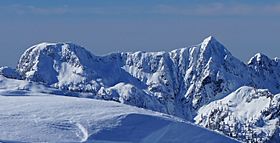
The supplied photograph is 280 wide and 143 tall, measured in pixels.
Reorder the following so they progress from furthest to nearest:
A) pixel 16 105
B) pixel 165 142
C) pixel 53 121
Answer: pixel 16 105 → pixel 53 121 → pixel 165 142

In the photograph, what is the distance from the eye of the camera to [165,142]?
72.8m

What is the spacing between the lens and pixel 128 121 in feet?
256

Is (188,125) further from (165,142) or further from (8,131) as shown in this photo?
(8,131)

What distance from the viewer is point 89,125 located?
77.2 m

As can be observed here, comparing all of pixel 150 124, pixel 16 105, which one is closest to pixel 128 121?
pixel 150 124

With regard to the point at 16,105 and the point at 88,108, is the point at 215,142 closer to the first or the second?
the point at 88,108

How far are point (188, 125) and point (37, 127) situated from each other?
44.8 ft

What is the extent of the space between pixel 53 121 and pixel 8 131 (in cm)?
529

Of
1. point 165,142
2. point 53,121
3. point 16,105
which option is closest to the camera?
point 165,142

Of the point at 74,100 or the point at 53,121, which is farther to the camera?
the point at 74,100

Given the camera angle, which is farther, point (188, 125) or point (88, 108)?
point (88, 108)

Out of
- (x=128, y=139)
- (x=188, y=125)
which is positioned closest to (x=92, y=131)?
(x=128, y=139)

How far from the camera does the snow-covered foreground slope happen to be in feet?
241

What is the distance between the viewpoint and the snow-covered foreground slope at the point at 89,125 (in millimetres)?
73500
